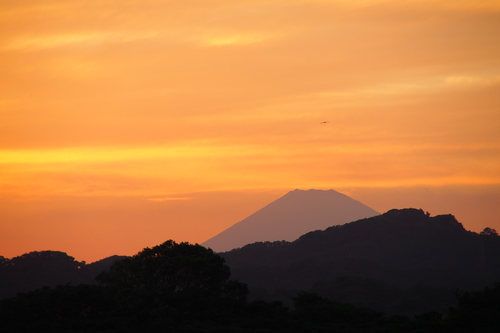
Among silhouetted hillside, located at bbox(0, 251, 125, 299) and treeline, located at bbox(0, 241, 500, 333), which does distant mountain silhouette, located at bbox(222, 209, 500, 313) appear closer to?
silhouetted hillside, located at bbox(0, 251, 125, 299)

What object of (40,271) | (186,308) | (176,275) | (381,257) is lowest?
(186,308)

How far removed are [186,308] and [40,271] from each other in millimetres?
86877

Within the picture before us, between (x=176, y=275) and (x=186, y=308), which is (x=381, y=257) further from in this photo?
(x=186, y=308)

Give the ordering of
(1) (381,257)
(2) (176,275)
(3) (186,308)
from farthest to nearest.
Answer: (1) (381,257), (2) (176,275), (3) (186,308)

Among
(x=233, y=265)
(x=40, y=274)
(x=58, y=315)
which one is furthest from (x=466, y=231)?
(x=58, y=315)

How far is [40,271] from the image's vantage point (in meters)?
128

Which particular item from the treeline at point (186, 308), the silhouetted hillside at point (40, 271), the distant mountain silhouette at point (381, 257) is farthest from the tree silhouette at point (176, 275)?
the silhouetted hillside at point (40, 271)

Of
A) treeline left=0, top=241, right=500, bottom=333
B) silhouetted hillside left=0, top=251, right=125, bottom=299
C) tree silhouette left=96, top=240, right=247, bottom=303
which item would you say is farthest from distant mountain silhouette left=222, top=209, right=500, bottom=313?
treeline left=0, top=241, right=500, bottom=333

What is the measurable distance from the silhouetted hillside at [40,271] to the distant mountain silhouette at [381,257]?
38615mm

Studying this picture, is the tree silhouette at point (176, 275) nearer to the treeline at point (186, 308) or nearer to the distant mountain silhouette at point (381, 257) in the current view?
the treeline at point (186, 308)

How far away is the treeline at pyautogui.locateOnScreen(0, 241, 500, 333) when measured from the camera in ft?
143

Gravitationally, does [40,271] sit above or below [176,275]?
above

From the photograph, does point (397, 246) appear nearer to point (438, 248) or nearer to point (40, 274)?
point (438, 248)

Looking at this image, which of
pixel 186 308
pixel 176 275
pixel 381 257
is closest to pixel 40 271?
pixel 176 275
